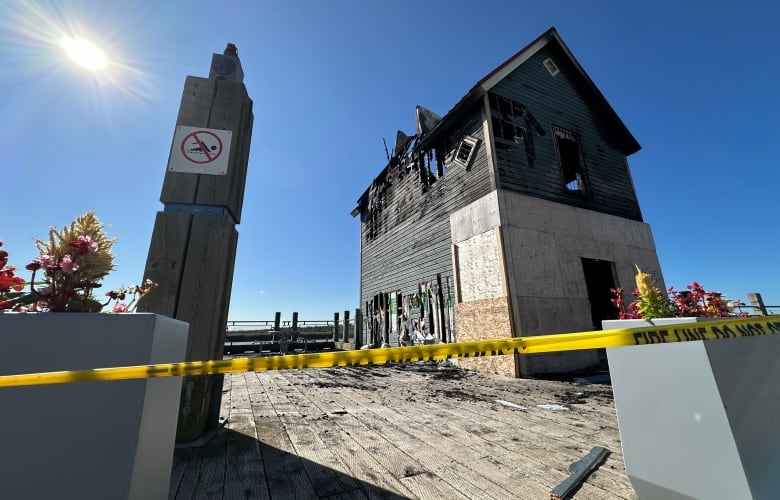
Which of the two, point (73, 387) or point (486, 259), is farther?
point (486, 259)

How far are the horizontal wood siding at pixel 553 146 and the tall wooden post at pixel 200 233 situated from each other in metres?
6.82

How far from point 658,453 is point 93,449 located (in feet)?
9.02

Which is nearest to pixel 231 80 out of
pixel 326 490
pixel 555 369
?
pixel 326 490

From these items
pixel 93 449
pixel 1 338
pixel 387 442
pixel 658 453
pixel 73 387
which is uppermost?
pixel 1 338

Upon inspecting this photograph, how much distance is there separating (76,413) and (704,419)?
2.86 m

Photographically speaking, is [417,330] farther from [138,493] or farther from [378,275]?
[138,493]

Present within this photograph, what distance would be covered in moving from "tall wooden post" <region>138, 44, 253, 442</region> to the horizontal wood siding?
22.4 feet

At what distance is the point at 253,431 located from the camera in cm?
318

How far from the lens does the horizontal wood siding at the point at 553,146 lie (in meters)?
8.78

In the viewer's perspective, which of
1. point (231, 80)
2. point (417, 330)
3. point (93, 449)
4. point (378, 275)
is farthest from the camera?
point (378, 275)

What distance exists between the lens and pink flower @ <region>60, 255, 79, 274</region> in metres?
1.48

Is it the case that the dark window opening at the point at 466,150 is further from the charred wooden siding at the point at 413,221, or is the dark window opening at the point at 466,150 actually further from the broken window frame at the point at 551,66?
the broken window frame at the point at 551,66

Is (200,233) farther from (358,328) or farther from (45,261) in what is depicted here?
(358,328)

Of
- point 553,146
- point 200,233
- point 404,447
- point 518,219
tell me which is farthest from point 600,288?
point 200,233
